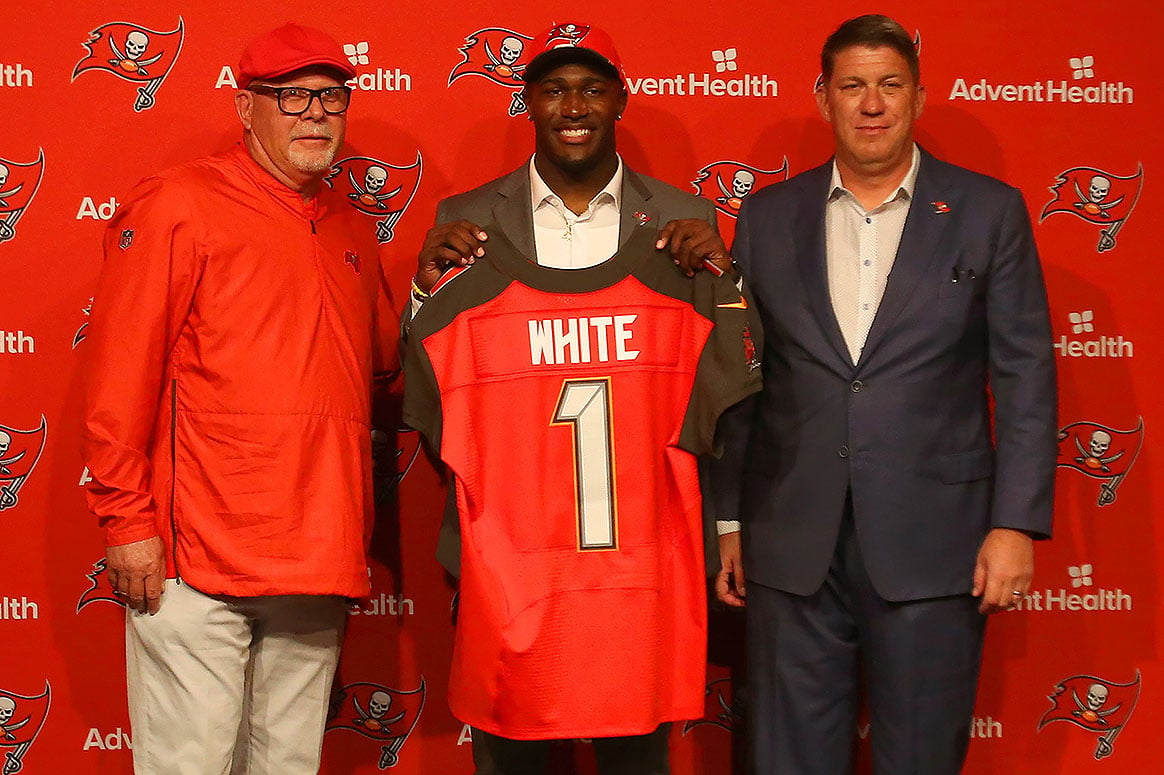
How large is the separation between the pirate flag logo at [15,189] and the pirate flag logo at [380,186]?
0.70m

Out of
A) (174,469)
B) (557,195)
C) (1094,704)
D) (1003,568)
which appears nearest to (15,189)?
(174,469)

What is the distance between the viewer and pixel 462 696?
220 centimetres

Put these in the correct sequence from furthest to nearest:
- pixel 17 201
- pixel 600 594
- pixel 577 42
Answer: pixel 17 201, pixel 577 42, pixel 600 594

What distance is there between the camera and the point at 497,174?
9.31 feet

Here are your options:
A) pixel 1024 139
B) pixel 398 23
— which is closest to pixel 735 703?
pixel 1024 139

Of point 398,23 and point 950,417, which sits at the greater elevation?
point 398,23

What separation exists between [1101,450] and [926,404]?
981 mm

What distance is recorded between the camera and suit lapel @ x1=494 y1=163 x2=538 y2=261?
2.30 meters

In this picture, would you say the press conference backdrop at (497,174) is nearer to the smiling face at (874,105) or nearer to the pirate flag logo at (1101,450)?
the pirate flag logo at (1101,450)

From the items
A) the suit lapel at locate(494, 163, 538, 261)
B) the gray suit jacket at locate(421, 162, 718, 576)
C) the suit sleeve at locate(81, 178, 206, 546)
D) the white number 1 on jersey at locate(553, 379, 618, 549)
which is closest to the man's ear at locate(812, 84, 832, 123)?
the gray suit jacket at locate(421, 162, 718, 576)

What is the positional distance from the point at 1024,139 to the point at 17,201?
2.45 meters

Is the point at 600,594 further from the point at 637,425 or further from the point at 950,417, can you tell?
the point at 950,417

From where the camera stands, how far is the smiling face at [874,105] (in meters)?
2.23

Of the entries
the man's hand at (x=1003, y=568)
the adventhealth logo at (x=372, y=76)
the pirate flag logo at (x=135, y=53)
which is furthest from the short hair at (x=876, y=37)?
the pirate flag logo at (x=135, y=53)
